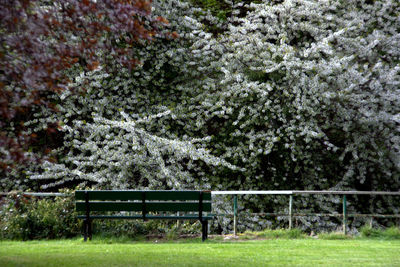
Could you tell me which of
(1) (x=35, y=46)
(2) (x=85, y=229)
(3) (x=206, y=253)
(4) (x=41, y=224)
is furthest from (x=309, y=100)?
(1) (x=35, y=46)

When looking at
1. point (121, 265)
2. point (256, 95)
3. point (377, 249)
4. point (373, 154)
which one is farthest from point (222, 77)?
point (121, 265)

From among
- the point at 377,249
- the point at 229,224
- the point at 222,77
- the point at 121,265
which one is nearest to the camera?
the point at 121,265

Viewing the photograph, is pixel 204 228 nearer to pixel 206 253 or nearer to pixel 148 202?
pixel 148 202

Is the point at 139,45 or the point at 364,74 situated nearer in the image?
the point at 364,74

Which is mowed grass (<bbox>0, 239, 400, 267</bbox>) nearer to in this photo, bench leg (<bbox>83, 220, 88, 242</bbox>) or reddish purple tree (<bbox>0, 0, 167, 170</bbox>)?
bench leg (<bbox>83, 220, 88, 242</bbox>)

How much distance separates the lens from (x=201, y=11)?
48.5 ft

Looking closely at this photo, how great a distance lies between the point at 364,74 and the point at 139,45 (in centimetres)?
562

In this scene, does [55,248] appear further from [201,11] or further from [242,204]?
[201,11]

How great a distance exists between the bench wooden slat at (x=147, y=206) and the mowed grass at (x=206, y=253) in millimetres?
556

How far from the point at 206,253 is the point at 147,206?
1914mm

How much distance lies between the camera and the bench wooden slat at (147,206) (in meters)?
9.05

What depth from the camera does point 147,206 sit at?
360 inches

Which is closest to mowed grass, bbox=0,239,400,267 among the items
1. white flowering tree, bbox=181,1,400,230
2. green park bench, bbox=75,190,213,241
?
green park bench, bbox=75,190,213,241

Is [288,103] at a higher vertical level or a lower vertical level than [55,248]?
higher
